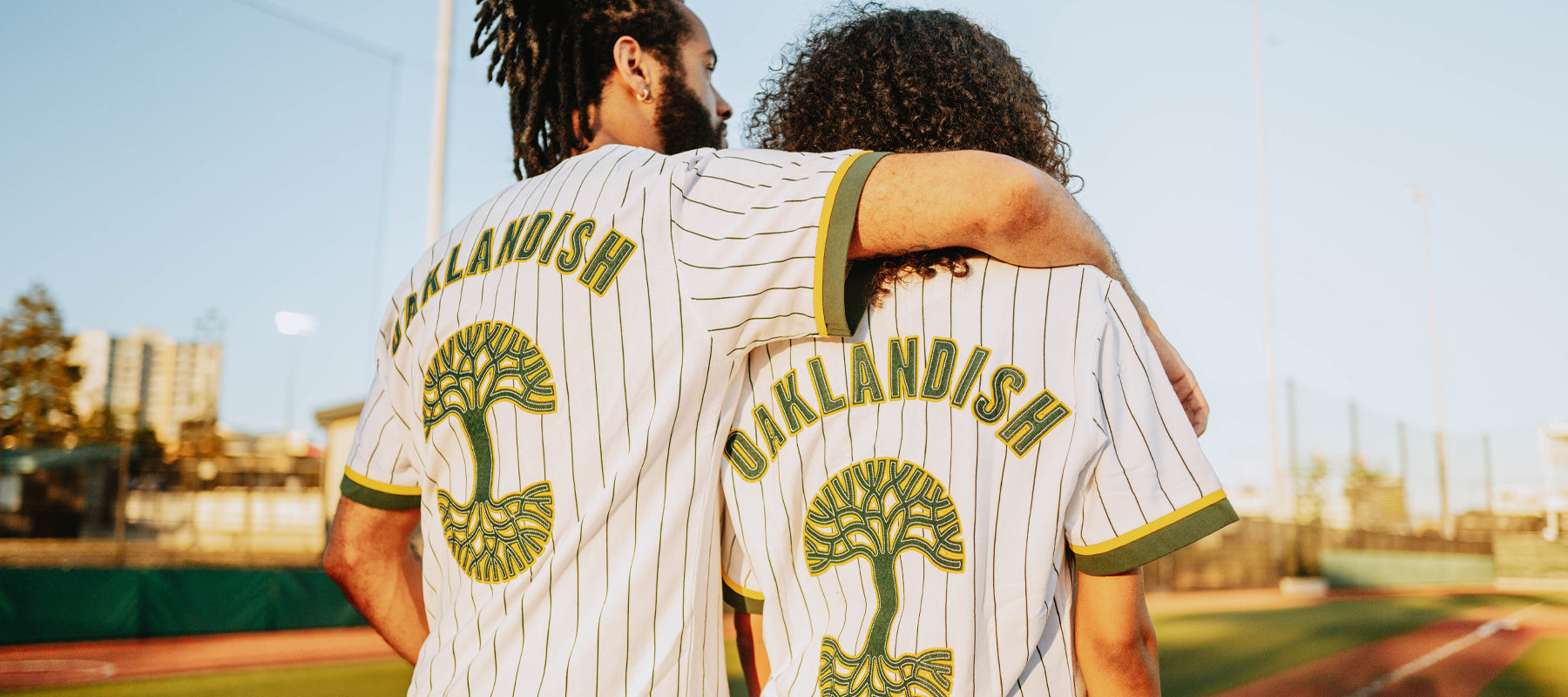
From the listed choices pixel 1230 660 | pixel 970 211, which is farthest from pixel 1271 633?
pixel 970 211

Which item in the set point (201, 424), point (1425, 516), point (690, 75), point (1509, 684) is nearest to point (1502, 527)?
point (1425, 516)

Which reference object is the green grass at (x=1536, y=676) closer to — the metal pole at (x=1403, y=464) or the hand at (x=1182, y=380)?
the metal pole at (x=1403, y=464)

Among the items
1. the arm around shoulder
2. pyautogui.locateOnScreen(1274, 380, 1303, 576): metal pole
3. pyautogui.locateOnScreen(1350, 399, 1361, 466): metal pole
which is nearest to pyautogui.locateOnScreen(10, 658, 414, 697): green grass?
the arm around shoulder

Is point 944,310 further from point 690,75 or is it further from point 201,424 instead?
point 201,424

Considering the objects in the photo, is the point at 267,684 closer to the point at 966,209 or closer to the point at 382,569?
the point at 382,569

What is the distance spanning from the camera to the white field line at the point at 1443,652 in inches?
392

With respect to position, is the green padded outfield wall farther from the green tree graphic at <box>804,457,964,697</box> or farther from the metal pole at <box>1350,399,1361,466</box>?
the metal pole at <box>1350,399,1361,466</box>

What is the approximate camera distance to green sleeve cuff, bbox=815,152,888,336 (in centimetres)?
94

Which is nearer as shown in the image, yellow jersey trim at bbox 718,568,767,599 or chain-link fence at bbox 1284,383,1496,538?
yellow jersey trim at bbox 718,568,767,599

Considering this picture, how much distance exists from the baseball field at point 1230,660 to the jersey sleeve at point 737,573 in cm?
776

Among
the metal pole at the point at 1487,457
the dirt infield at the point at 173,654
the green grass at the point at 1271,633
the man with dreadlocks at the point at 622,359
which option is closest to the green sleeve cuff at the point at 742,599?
the man with dreadlocks at the point at 622,359

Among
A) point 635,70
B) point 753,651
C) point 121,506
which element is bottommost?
point 121,506

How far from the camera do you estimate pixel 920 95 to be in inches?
48.0

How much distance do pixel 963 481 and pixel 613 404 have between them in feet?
1.12
